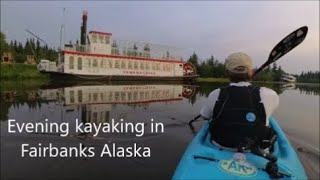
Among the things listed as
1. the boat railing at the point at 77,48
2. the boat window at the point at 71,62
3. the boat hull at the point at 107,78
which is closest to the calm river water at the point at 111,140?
the boat hull at the point at 107,78

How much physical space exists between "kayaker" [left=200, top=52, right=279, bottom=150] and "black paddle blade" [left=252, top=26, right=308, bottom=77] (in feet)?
8.81

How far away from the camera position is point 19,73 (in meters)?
46.3

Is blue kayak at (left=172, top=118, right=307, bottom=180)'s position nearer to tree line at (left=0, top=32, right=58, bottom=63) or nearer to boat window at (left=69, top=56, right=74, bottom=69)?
boat window at (left=69, top=56, right=74, bottom=69)

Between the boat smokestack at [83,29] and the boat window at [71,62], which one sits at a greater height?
the boat smokestack at [83,29]

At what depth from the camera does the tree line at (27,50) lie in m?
59.2

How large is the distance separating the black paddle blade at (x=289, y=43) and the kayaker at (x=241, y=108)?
3.15 m

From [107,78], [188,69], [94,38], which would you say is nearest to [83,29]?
[94,38]

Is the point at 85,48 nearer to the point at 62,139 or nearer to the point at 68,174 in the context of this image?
the point at 62,139

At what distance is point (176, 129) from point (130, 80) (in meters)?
36.8

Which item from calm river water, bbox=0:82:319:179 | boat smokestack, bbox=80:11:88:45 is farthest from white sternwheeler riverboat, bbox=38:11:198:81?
A: calm river water, bbox=0:82:319:179

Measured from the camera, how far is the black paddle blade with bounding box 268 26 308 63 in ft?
22.2

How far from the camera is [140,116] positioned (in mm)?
12508

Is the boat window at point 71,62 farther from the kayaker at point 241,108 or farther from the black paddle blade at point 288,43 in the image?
the kayaker at point 241,108

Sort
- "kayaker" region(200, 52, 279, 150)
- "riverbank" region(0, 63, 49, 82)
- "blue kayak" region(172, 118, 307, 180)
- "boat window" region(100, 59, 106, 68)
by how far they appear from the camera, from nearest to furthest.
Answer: "blue kayak" region(172, 118, 307, 180) < "kayaker" region(200, 52, 279, 150) < "boat window" region(100, 59, 106, 68) < "riverbank" region(0, 63, 49, 82)
